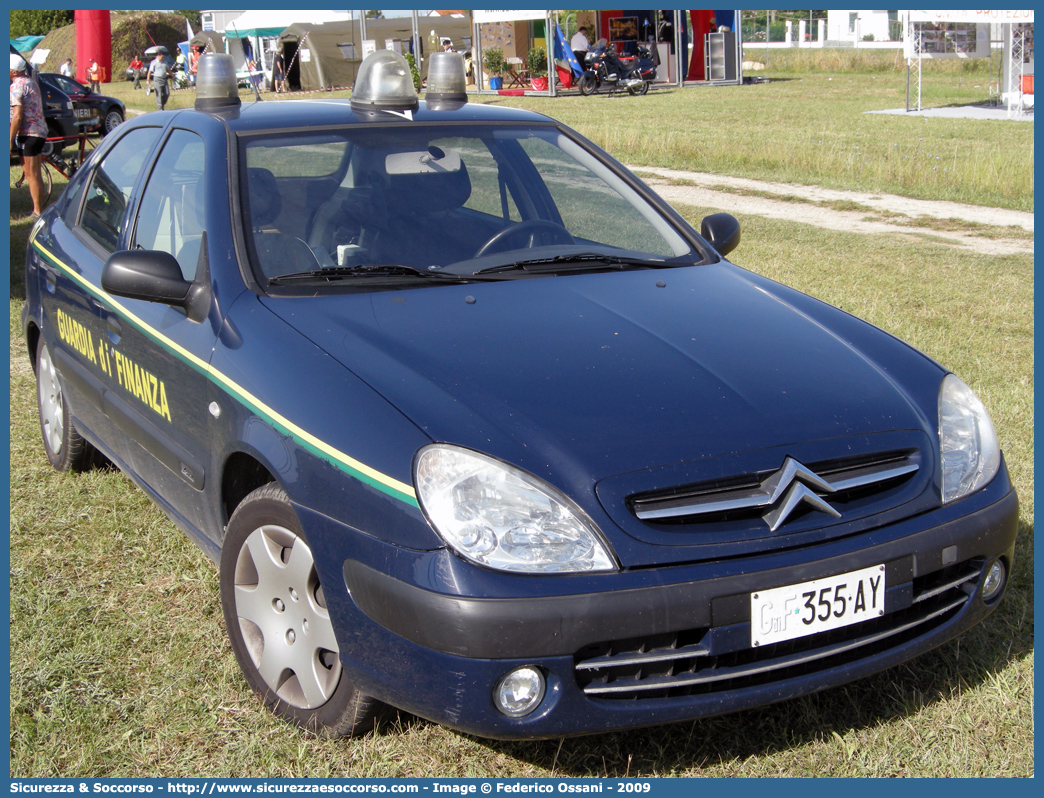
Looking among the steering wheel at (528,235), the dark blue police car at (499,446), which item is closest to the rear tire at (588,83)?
the dark blue police car at (499,446)

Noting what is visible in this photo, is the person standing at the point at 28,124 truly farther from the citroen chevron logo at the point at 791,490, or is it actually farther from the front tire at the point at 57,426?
the citroen chevron logo at the point at 791,490

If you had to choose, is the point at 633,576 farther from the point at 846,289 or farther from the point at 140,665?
the point at 846,289

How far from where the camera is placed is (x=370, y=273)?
3008mm

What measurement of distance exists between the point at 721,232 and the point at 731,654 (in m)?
1.99

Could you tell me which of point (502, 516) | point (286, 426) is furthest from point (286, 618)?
point (502, 516)

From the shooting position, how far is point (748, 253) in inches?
344

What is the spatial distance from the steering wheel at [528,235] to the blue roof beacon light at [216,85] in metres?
1.13

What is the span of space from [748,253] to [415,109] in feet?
18.2

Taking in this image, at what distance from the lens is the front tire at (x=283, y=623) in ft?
8.02

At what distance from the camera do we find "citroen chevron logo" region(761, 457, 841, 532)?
2.24 m

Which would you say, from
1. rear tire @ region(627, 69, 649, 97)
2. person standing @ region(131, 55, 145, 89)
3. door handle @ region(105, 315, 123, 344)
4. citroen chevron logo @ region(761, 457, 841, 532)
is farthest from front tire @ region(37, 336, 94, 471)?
person standing @ region(131, 55, 145, 89)

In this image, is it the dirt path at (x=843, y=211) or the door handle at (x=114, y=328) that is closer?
the door handle at (x=114, y=328)

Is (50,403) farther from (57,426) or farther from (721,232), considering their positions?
(721,232)

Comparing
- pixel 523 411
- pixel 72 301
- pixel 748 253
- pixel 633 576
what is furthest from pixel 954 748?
pixel 748 253
